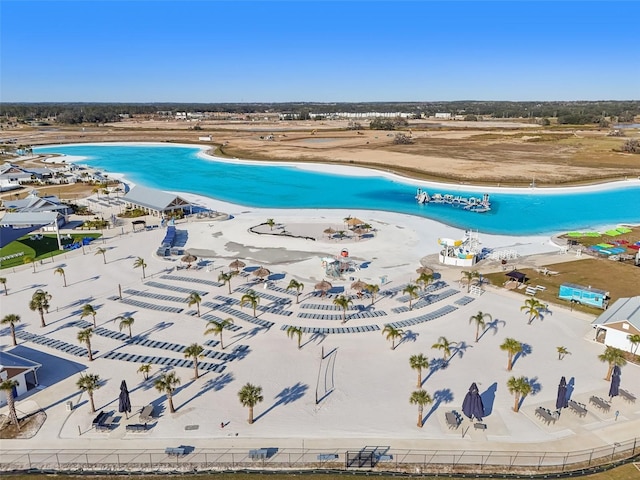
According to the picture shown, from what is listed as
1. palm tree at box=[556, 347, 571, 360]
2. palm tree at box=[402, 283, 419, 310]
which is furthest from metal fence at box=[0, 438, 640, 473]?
palm tree at box=[402, 283, 419, 310]

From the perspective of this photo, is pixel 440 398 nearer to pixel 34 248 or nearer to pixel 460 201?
pixel 34 248

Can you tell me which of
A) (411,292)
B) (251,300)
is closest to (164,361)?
(251,300)

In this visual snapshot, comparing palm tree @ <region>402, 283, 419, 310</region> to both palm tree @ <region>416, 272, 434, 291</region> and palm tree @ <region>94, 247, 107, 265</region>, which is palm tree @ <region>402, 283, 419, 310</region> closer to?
palm tree @ <region>416, 272, 434, 291</region>

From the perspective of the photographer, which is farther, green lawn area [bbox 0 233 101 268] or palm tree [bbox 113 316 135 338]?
green lawn area [bbox 0 233 101 268]

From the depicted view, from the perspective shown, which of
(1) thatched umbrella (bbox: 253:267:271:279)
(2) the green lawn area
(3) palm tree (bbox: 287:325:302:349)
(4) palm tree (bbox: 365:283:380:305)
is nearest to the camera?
(3) palm tree (bbox: 287:325:302:349)

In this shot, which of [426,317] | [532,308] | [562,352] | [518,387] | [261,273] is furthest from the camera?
[261,273]

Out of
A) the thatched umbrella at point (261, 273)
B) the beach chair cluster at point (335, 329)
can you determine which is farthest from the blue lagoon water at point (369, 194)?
the beach chair cluster at point (335, 329)

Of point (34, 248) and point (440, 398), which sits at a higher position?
point (34, 248)
